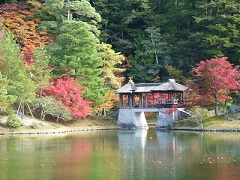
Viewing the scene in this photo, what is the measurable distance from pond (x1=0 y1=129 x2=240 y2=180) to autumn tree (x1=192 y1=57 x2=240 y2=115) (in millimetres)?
6565

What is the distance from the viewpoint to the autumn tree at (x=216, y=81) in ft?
148

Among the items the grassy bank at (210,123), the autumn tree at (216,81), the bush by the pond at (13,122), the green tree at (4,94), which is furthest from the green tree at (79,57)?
the autumn tree at (216,81)

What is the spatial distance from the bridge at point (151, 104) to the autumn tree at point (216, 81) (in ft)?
8.73

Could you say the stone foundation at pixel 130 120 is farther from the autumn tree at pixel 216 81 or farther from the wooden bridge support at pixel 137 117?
the autumn tree at pixel 216 81

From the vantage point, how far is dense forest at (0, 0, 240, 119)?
48.2 metres

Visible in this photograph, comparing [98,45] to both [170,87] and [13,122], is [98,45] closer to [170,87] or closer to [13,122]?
[170,87]

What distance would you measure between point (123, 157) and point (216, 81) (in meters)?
19.3

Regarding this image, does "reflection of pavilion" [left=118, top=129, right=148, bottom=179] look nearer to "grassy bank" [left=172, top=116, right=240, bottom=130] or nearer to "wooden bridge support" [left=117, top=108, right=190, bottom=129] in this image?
"grassy bank" [left=172, top=116, right=240, bottom=130]

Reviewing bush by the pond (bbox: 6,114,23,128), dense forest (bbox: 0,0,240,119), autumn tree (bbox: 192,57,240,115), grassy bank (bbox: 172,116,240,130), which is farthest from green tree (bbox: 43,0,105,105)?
autumn tree (bbox: 192,57,240,115)

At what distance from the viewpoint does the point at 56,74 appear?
51.8 meters

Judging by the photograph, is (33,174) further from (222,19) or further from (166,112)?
(222,19)

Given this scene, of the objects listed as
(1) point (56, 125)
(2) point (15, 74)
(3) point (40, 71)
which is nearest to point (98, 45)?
(3) point (40, 71)

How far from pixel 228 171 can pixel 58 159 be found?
8.93 meters

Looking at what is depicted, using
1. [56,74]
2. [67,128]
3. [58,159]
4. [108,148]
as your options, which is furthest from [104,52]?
[58,159]
